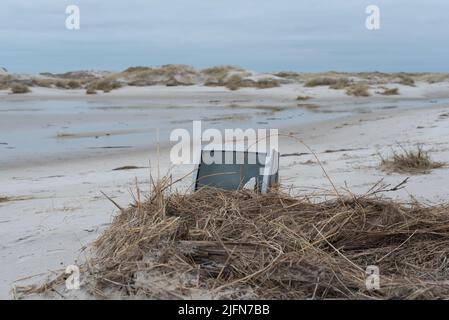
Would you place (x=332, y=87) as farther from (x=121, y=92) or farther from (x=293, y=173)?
(x=293, y=173)

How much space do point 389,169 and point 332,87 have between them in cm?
2755

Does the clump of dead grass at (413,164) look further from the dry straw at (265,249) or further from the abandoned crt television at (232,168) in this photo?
the dry straw at (265,249)

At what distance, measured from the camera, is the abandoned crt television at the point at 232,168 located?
4.74 meters

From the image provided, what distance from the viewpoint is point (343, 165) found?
8.31m

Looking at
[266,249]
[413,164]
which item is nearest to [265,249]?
[266,249]

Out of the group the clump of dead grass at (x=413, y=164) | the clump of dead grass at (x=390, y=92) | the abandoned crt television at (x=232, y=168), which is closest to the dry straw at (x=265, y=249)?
the abandoned crt television at (x=232, y=168)

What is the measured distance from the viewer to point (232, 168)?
4848 millimetres

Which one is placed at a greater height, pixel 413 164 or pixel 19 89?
pixel 19 89

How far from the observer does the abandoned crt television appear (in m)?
4.74

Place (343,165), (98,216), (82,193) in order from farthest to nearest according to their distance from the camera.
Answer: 1. (343,165)
2. (82,193)
3. (98,216)

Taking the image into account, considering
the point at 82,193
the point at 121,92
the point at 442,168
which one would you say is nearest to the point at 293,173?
the point at 442,168

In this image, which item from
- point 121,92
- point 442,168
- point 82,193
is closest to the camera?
point 82,193

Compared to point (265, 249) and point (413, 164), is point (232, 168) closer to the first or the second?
point (265, 249)

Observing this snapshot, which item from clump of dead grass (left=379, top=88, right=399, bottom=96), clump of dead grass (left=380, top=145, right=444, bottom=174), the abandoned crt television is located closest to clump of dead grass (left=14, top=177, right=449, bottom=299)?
the abandoned crt television
